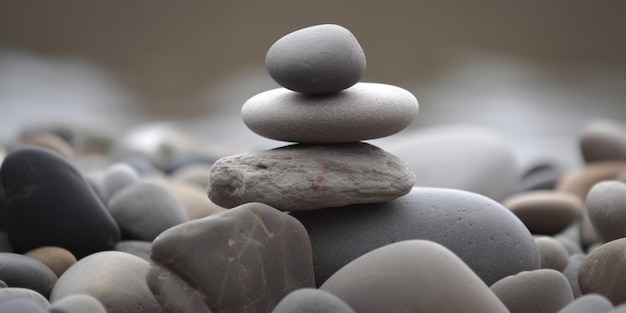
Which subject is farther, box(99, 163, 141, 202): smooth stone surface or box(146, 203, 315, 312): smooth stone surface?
box(99, 163, 141, 202): smooth stone surface

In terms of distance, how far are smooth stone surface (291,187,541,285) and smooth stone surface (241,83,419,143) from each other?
0.23m

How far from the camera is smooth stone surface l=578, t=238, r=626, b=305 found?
6.71ft

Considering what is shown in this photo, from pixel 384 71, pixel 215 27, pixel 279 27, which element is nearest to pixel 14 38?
pixel 215 27

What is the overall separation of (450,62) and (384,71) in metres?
1.07

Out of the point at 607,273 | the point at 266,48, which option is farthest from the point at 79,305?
the point at 266,48

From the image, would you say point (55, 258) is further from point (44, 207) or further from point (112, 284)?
point (112, 284)

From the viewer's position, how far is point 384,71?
11.3 metres

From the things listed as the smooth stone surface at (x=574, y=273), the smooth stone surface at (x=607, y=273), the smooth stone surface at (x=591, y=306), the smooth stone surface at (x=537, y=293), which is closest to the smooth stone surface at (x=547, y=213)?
the smooth stone surface at (x=574, y=273)

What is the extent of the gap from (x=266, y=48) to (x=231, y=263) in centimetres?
978

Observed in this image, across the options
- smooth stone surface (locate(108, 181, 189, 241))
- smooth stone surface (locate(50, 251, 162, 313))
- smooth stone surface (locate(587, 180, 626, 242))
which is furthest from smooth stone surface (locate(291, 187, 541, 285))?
smooth stone surface (locate(108, 181, 189, 241))

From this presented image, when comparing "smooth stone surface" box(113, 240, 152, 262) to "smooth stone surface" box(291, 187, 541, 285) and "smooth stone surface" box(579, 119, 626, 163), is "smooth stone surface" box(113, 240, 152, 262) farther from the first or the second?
"smooth stone surface" box(579, 119, 626, 163)

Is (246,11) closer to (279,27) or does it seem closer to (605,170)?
(279,27)

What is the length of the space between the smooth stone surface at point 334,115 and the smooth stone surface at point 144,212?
646 mm

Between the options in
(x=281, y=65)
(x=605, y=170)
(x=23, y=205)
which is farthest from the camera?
(x=605, y=170)
